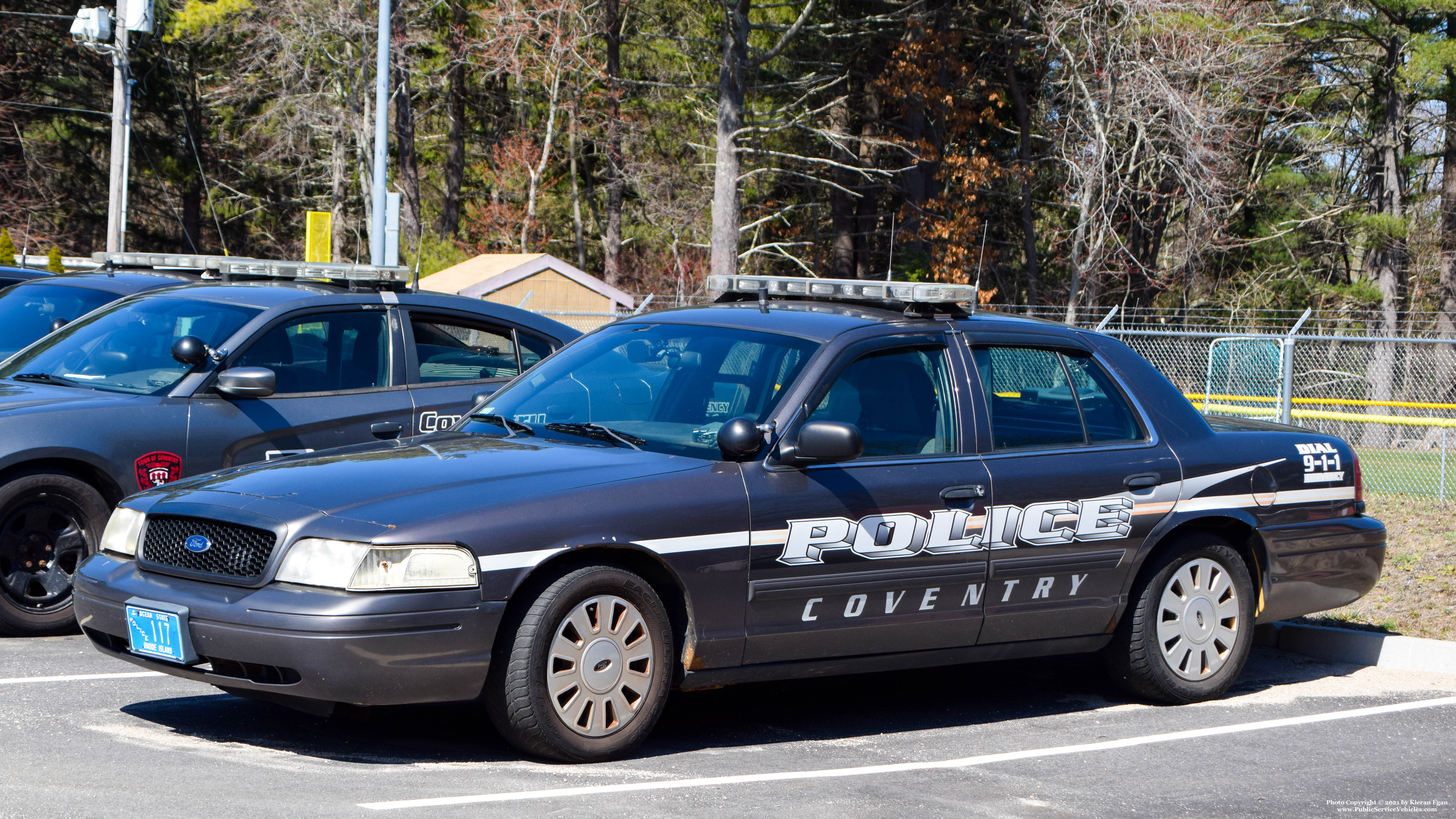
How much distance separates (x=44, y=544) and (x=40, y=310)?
2861 mm

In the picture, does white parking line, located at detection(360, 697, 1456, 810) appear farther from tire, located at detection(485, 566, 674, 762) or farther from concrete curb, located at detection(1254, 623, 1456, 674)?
concrete curb, located at detection(1254, 623, 1456, 674)

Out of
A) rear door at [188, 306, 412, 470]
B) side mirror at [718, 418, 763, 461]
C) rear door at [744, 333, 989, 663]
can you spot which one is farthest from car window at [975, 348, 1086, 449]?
rear door at [188, 306, 412, 470]

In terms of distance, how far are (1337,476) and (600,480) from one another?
3.92m

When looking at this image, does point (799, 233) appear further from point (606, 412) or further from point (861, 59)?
point (606, 412)

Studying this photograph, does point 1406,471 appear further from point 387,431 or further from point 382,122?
point 387,431

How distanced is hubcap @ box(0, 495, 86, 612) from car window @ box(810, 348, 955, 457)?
382 centimetres

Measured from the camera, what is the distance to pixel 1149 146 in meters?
27.7

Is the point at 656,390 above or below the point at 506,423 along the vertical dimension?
above

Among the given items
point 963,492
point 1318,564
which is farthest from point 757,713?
point 1318,564

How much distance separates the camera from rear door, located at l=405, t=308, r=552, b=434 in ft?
27.2

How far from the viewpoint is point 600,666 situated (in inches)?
206

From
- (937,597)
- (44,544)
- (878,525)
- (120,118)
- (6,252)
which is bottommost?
(44,544)

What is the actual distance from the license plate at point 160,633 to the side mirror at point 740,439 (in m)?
1.94

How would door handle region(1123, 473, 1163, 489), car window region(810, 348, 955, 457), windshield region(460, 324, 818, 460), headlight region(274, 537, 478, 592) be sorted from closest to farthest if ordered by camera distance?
1. headlight region(274, 537, 478, 592)
2. windshield region(460, 324, 818, 460)
3. car window region(810, 348, 955, 457)
4. door handle region(1123, 473, 1163, 489)
